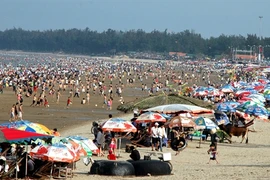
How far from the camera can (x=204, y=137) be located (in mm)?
27781

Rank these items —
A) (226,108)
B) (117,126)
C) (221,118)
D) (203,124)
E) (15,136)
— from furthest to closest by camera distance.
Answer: (226,108) < (221,118) < (203,124) < (117,126) < (15,136)

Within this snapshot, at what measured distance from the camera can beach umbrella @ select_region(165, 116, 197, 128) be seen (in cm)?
2474

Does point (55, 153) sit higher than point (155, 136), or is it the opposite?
point (55, 153)

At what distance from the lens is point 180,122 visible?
24.8 m

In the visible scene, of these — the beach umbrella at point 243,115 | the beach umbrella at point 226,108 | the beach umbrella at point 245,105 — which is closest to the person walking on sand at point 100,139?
the beach umbrella at point 243,115

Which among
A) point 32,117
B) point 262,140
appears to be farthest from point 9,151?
point 32,117

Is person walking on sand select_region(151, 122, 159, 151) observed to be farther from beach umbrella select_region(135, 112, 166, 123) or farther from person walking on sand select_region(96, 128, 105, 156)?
person walking on sand select_region(96, 128, 105, 156)

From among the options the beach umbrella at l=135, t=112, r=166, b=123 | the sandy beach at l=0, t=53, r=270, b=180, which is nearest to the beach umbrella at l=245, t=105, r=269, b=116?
the sandy beach at l=0, t=53, r=270, b=180

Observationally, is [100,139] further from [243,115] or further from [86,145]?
[243,115]

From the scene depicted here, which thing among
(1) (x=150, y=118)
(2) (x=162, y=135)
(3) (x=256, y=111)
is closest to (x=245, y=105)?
(3) (x=256, y=111)

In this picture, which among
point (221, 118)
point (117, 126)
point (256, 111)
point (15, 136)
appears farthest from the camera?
point (256, 111)

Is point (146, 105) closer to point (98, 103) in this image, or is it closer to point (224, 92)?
point (98, 103)

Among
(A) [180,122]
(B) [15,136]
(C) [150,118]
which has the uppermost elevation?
(B) [15,136]

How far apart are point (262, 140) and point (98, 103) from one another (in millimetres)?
21227
